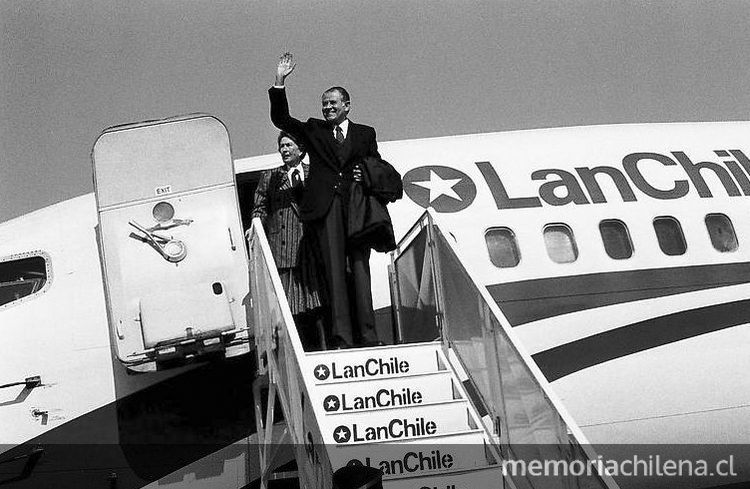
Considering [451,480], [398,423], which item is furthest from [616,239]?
[451,480]

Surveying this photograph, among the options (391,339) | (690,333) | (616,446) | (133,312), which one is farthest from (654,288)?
(133,312)

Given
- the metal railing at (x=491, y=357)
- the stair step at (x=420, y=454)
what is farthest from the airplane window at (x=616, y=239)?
the stair step at (x=420, y=454)

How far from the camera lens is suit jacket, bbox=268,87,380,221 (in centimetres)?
667

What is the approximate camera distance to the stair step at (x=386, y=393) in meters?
5.66

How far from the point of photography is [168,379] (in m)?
7.79

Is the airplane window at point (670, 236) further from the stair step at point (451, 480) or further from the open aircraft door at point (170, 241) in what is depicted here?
the stair step at point (451, 480)

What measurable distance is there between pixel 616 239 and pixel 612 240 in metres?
0.05

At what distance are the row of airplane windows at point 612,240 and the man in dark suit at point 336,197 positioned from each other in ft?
7.34

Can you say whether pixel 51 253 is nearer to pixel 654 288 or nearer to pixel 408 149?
pixel 408 149

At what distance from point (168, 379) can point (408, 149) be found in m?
3.56

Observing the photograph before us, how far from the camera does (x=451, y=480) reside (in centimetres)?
509

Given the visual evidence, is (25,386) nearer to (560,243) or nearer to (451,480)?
(451,480)

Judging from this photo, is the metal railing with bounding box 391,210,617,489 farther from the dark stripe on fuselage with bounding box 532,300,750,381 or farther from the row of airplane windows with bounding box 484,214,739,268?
the dark stripe on fuselage with bounding box 532,300,750,381

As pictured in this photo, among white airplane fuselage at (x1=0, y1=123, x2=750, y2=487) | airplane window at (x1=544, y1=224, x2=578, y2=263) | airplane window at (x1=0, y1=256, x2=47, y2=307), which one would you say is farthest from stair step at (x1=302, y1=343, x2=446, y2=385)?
airplane window at (x1=0, y1=256, x2=47, y2=307)
